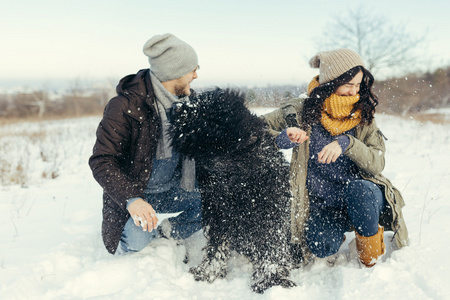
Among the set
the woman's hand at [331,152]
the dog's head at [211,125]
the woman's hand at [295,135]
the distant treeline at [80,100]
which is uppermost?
the dog's head at [211,125]

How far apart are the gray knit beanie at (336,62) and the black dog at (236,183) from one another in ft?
1.79

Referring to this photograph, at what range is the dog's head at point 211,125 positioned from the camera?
5.16 ft

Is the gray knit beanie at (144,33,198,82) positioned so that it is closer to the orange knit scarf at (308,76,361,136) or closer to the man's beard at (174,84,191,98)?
the man's beard at (174,84,191,98)

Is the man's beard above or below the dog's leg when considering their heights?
above

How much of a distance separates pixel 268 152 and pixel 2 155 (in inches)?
234

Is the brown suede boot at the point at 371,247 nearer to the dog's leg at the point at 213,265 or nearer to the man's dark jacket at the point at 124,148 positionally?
the dog's leg at the point at 213,265

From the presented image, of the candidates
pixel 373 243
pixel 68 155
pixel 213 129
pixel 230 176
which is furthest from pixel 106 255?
pixel 68 155

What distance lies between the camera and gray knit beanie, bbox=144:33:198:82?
6.55 feet


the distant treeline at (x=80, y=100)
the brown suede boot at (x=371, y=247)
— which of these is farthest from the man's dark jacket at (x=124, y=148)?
the distant treeline at (x=80, y=100)

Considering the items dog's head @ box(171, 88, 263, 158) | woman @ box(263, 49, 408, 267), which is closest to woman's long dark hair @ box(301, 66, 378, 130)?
woman @ box(263, 49, 408, 267)

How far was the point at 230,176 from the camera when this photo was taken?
1.71m

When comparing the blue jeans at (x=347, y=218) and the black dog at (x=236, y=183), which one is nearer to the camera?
the black dog at (x=236, y=183)

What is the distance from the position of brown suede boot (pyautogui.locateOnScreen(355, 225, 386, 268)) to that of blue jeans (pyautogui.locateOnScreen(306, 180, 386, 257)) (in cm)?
3

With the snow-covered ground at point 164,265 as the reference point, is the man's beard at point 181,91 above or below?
above
